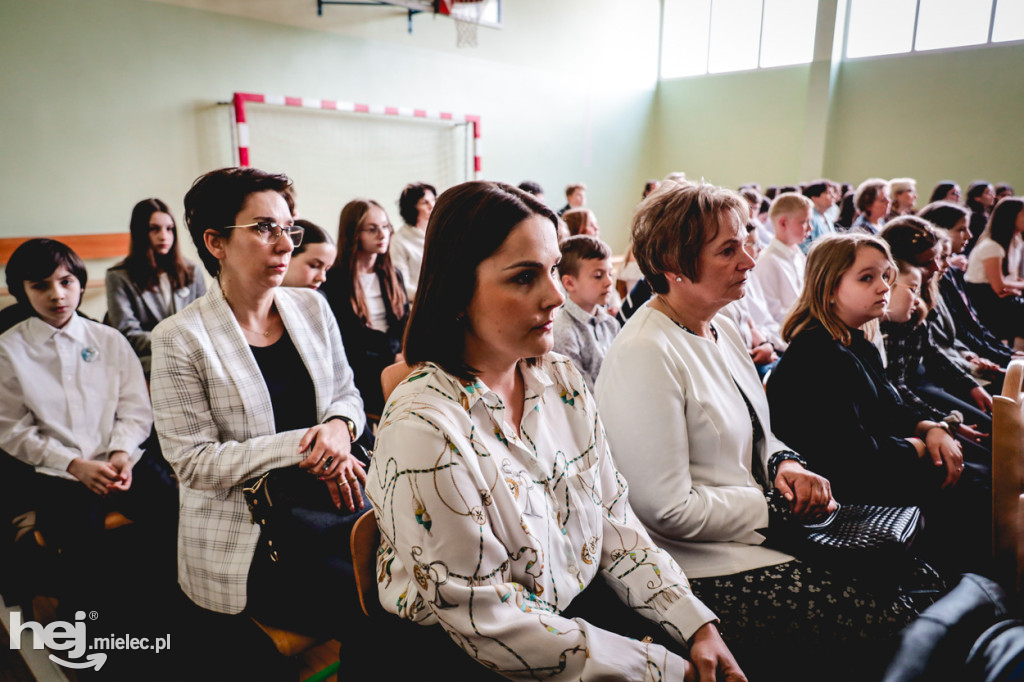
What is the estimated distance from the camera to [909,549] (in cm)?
137

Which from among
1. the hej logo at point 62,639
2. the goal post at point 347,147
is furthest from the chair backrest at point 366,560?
the goal post at point 347,147

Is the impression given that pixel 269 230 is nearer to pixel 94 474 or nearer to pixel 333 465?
pixel 333 465

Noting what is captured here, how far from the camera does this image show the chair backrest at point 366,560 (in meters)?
1.13

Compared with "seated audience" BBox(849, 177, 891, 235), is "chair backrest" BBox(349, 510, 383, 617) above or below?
below

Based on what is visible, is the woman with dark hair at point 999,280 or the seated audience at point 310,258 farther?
the woman with dark hair at point 999,280

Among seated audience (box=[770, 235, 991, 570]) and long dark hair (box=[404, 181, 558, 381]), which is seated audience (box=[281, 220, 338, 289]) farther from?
seated audience (box=[770, 235, 991, 570])

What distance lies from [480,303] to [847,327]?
1.57 meters

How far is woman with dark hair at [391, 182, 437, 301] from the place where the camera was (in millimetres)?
4301

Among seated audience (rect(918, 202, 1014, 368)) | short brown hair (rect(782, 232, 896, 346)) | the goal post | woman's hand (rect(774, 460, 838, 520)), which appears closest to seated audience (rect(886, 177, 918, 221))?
seated audience (rect(918, 202, 1014, 368))

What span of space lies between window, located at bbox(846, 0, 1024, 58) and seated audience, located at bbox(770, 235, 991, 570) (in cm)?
847

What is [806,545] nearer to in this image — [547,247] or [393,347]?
[547,247]

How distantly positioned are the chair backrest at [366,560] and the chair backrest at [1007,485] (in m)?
1.50

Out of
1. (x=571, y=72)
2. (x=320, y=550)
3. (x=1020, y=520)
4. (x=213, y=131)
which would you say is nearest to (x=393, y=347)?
(x=320, y=550)

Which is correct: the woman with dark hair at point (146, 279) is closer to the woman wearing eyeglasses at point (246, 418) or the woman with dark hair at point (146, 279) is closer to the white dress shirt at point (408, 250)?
the white dress shirt at point (408, 250)
